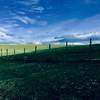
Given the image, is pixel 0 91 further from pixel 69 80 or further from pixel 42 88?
pixel 69 80

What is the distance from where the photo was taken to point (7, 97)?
1948 centimetres

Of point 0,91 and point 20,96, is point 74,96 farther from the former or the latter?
point 0,91

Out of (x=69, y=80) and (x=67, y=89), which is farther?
(x=69, y=80)

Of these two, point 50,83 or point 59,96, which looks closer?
point 59,96

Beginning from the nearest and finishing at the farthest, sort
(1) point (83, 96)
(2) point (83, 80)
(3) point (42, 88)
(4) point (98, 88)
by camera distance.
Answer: (1) point (83, 96) → (4) point (98, 88) → (3) point (42, 88) → (2) point (83, 80)

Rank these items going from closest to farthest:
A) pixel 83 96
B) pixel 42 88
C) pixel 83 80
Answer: pixel 83 96 < pixel 42 88 < pixel 83 80

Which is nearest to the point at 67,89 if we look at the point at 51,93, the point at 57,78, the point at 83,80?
the point at 51,93

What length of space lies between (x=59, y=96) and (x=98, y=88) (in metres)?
3.09

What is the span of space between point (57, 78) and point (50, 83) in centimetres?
215

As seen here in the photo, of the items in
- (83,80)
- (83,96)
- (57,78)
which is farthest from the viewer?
(57,78)

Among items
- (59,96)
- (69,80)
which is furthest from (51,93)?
(69,80)

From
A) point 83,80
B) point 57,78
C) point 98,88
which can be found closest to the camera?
point 98,88

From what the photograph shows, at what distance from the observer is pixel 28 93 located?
19688 mm

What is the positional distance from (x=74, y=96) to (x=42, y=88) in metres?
3.68
